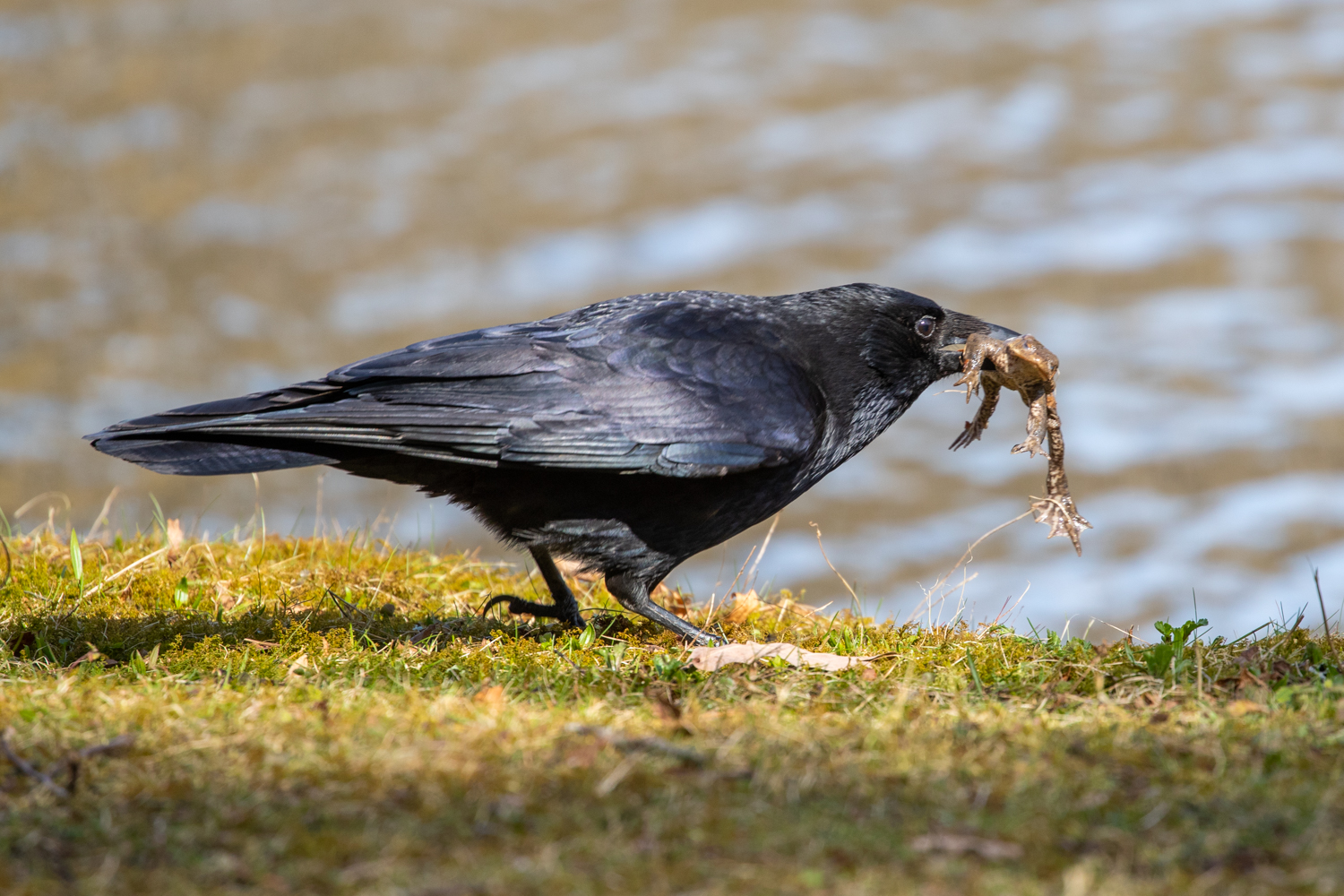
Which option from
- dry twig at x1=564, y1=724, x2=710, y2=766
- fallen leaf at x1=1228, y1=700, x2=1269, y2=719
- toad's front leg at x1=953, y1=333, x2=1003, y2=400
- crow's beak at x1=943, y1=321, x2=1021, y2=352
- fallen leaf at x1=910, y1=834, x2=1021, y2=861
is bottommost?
fallen leaf at x1=1228, y1=700, x2=1269, y2=719

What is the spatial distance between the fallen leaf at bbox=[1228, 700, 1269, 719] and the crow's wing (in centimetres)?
186

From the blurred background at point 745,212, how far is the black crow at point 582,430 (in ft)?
31.7

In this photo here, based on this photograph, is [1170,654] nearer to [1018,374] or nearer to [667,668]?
[1018,374]

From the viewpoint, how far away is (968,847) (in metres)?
2.82

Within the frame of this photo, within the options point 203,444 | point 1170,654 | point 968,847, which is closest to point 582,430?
point 203,444

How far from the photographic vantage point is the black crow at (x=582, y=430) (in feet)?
15.2

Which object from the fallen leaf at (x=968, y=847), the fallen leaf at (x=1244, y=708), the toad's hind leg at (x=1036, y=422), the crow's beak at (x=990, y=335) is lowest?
the fallen leaf at (x=1244, y=708)

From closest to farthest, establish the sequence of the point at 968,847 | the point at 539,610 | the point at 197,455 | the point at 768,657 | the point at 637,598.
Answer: the point at 968,847 < the point at 768,657 < the point at 197,455 < the point at 637,598 < the point at 539,610

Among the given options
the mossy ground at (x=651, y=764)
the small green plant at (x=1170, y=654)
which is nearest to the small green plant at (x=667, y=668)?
the mossy ground at (x=651, y=764)

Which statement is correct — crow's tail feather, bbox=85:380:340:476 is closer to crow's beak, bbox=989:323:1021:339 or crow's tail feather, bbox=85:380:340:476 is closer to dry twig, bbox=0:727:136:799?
dry twig, bbox=0:727:136:799

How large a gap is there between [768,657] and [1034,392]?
1831 millimetres

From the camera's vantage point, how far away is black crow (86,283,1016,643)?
4629 mm

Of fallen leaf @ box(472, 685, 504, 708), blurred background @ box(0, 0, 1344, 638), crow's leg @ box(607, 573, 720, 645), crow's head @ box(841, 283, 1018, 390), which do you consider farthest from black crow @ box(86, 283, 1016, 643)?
blurred background @ box(0, 0, 1344, 638)

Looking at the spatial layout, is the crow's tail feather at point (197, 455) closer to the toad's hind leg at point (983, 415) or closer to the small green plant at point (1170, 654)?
the toad's hind leg at point (983, 415)
